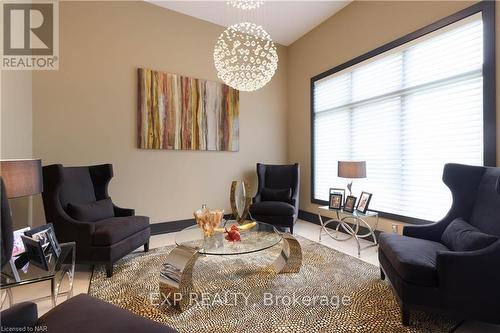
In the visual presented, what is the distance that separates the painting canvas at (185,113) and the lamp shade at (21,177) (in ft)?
6.80

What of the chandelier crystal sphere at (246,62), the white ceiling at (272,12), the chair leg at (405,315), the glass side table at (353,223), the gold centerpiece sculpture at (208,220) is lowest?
the chair leg at (405,315)

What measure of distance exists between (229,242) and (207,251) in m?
0.29

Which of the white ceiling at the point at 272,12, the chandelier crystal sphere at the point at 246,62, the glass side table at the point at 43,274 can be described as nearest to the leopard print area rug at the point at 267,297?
the glass side table at the point at 43,274

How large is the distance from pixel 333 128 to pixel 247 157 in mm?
1637

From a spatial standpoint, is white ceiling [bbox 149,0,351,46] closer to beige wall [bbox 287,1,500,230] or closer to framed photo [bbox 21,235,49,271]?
beige wall [bbox 287,1,500,230]

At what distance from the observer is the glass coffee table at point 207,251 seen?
196 centimetres

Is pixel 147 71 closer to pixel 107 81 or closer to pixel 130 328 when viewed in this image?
pixel 107 81

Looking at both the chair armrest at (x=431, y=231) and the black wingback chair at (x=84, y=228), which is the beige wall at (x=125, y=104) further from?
the chair armrest at (x=431, y=231)

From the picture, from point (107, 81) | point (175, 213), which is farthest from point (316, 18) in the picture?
point (175, 213)

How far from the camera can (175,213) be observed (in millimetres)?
4098

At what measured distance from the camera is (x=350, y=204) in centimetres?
343

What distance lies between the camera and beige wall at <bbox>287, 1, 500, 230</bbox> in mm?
3082

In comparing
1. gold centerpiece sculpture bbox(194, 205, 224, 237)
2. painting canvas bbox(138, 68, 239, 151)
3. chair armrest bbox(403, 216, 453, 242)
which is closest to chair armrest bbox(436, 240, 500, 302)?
chair armrest bbox(403, 216, 453, 242)

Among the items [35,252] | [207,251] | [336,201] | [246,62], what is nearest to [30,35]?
[246,62]
